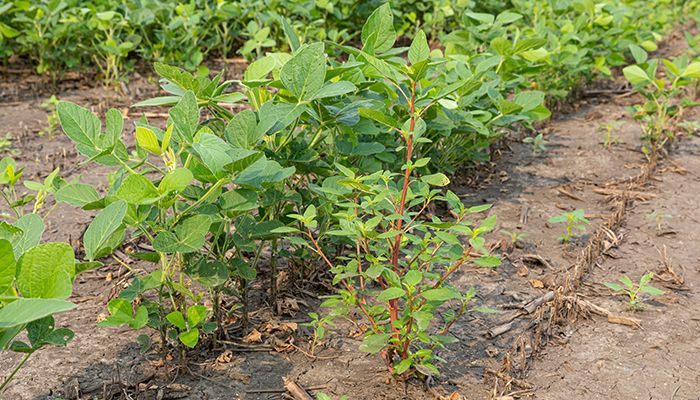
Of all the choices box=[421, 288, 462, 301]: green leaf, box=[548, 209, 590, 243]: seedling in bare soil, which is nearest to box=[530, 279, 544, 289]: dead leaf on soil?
box=[548, 209, 590, 243]: seedling in bare soil

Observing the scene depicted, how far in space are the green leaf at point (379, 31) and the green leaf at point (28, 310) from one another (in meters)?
1.38

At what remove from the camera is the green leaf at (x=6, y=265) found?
1302mm

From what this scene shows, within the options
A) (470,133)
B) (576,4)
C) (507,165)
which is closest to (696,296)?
(470,133)

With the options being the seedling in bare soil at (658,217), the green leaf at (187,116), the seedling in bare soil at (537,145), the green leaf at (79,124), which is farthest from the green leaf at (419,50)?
the seedling in bare soil at (537,145)

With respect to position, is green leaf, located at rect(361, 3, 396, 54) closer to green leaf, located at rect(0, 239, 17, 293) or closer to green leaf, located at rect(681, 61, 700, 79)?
green leaf, located at rect(0, 239, 17, 293)

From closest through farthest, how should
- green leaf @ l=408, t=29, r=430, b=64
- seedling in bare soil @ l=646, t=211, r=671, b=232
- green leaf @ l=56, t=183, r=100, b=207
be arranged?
green leaf @ l=56, t=183, r=100, b=207 → green leaf @ l=408, t=29, r=430, b=64 → seedling in bare soil @ l=646, t=211, r=671, b=232

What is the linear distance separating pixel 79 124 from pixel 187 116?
284 mm

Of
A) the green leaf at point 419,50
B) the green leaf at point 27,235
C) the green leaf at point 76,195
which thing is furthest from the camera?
the green leaf at point 419,50

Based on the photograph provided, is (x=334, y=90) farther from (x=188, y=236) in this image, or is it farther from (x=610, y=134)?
(x=610, y=134)

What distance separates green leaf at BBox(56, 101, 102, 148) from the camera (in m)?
1.86

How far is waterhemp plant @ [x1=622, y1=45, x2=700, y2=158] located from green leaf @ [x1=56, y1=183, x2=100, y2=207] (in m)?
3.11

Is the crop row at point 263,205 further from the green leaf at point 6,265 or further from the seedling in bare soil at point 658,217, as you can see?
the seedling in bare soil at point 658,217

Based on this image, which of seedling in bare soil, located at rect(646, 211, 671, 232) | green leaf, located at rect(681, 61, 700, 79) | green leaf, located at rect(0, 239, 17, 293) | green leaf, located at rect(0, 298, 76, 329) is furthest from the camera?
green leaf, located at rect(681, 61, 700, 79)

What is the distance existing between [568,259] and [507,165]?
3.73 ft
